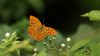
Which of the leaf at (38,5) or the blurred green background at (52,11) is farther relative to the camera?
the leaf at (38,5)

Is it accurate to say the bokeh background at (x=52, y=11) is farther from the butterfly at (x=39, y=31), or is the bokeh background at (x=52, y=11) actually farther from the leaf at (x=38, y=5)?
the butterfly at (x=39, y=31)

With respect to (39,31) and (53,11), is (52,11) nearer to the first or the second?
(53,11)

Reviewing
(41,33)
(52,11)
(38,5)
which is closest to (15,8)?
(38,5)

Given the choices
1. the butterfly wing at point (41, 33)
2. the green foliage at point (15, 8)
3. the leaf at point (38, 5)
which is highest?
the leaf at point (38, 5)

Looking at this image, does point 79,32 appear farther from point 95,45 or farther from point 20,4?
point 20,4

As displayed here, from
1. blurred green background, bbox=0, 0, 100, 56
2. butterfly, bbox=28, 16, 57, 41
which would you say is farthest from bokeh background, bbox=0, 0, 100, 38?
butterfly, bbox=28, 16, 57, 41

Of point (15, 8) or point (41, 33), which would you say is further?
point (15, 8)

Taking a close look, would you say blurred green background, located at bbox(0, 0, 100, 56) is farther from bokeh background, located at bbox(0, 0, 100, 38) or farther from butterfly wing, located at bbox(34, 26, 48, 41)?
butterfly wing, located at bbox(34, 26, 48, 41)

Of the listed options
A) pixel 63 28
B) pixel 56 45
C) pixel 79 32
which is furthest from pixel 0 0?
pixel 56 45

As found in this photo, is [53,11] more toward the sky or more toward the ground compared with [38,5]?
more toward the sky

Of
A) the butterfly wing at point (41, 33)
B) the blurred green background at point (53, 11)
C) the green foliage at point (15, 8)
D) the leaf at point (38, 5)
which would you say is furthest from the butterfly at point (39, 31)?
the leaf at point (38, 5)

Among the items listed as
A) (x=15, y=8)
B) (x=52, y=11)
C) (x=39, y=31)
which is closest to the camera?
(x=39, y=31)
